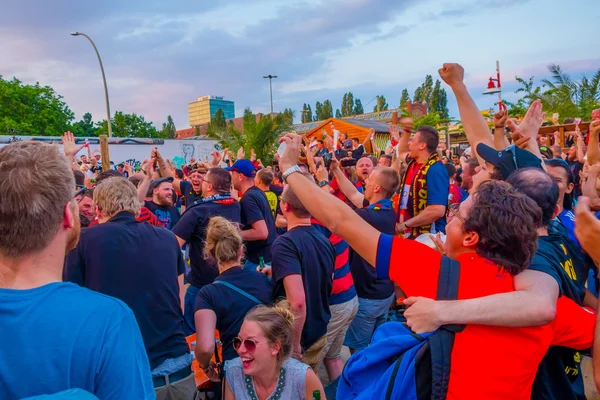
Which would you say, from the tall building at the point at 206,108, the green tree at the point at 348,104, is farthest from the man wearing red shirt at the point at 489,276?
the tall building at the point at 206,108

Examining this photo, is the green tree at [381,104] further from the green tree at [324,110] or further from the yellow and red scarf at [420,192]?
the yellow and red scarf at [420,192]

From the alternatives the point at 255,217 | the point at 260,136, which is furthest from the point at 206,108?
the point at 255,217

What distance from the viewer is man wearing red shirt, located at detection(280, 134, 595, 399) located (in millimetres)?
1553

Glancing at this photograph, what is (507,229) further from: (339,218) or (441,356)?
(339,218)

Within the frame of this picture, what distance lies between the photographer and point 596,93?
1845cm

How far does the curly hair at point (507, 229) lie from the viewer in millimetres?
1614

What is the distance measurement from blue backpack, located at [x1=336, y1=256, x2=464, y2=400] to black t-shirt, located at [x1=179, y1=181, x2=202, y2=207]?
660cm

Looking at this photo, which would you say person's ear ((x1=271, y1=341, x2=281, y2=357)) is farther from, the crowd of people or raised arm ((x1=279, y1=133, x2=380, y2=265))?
raised arm ((x1=279, y1=133, x2=380, y2=265))

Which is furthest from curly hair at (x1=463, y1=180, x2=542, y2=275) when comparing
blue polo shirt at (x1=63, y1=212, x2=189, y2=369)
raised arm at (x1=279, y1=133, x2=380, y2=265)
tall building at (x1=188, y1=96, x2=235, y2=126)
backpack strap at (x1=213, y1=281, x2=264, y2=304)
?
tall building at (x1=188, y1=96, x2=235, y2=126)

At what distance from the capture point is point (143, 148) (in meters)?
22.8

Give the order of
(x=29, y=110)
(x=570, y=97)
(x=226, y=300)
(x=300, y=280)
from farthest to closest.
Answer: (x=29, y=110) < (x=570, y=97) < (x=300, y=280) < (x=226, y=300)

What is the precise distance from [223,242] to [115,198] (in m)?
0.84

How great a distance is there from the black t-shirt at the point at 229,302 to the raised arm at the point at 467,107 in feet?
6.40

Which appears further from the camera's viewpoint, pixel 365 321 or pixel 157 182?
pixel 157 182
